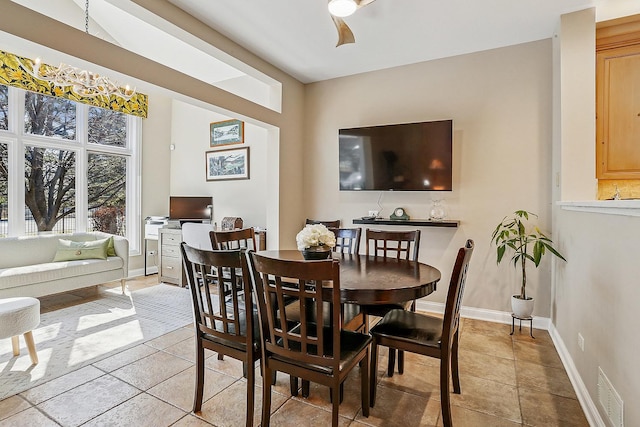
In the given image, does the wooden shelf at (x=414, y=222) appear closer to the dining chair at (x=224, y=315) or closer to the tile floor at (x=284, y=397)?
the tile floor at (x=284, y=397)

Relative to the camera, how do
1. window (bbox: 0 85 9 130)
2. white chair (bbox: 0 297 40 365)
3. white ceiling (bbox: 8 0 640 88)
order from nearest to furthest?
white chair (bbox: 0 297 40 365) → white ceiling (bbox: 8 0 640 88) → window (bbox: 0 85 9 130)

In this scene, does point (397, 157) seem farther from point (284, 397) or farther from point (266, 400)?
point (266, 400)

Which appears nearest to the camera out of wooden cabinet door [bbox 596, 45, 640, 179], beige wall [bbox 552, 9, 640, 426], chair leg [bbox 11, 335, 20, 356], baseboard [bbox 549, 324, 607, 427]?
beige wall [bbox 552, 9, 640, 426]

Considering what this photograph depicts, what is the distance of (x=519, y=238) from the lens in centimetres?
325

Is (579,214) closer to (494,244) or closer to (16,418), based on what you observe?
(494,244)

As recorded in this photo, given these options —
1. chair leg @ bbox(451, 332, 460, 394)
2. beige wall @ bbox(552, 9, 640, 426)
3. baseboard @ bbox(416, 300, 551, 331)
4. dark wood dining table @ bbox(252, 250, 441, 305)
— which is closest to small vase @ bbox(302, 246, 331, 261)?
dark wood dining table @ bbox(252, 250, 441, 305)

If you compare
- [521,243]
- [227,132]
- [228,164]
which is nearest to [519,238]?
[521,243]

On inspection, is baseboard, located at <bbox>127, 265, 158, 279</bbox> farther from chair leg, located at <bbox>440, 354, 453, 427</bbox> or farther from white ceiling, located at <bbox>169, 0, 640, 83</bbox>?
chair leg, located at <bbox>440, 354, 453, 427</bbox>

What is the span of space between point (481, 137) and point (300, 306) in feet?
10.00

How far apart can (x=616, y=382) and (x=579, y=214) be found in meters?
1.14

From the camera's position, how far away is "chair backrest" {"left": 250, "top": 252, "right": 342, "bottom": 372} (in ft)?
4.86

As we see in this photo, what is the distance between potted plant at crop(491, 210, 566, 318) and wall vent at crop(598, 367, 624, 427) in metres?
1.37

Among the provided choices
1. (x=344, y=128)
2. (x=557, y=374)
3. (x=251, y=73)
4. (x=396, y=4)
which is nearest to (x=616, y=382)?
(x=557, y=374)

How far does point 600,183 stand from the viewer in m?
3.22
